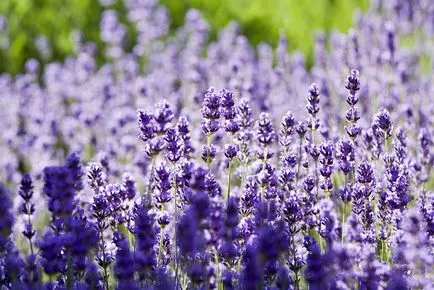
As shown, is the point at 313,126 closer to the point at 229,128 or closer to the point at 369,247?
the point at 229,128

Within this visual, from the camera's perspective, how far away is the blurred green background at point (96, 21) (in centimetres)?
812

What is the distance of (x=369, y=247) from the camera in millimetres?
2537

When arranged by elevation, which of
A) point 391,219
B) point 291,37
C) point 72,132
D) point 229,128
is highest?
point 291,37

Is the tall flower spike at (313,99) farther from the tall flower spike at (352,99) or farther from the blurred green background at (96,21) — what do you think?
the blurred green background at (96,21)

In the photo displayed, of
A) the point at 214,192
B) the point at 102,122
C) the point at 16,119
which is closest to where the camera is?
the point at 214,192

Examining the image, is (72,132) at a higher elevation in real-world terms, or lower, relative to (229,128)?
higher

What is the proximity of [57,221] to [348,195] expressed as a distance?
39.2 inches

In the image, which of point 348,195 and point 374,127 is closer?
point 348,195

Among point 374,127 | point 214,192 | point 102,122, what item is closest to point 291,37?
point 102,122

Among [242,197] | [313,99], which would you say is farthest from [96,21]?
[242,197]

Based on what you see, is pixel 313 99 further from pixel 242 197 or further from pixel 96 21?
pixel 96 21

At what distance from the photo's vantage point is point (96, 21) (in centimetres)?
862

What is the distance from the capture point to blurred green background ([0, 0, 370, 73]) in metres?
8.12

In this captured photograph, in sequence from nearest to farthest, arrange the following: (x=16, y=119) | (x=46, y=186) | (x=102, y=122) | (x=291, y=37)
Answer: (x=46, y=186) < (x=102, y=122) < (x=16, y=119) < (x=291, y=37)
